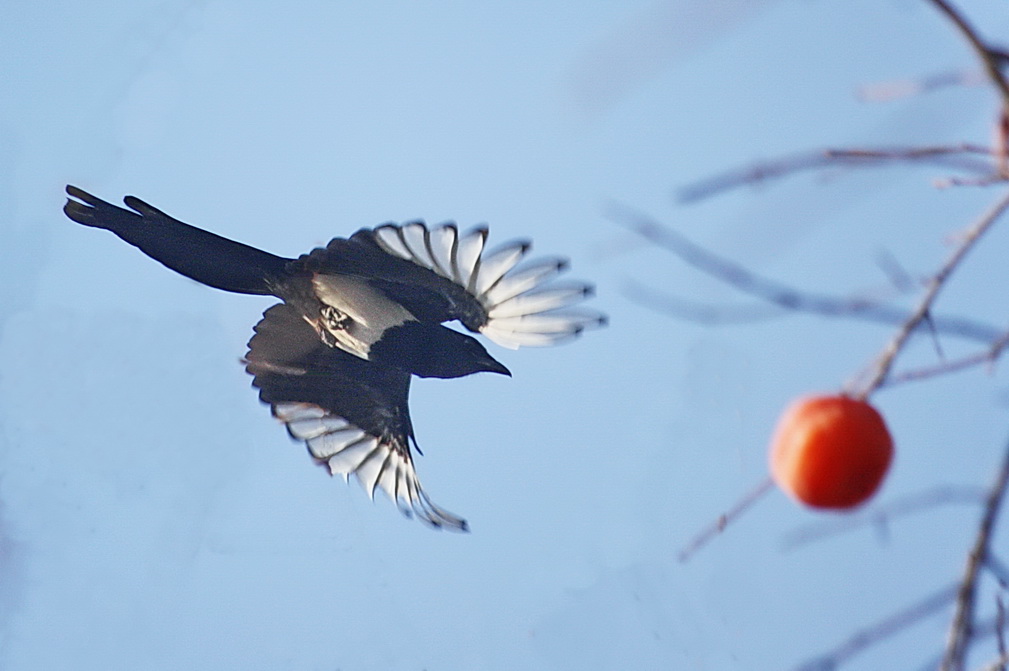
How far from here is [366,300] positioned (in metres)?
2.80

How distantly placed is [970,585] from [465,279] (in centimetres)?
199

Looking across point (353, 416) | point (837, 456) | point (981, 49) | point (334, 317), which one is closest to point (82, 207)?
point (334, 317)

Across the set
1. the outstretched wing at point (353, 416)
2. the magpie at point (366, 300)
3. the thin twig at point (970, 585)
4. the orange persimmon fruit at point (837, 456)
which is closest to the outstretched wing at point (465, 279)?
the magpie at point (366, 300)

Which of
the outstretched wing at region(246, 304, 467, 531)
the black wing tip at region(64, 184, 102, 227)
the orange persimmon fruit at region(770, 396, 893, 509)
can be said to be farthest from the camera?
the outstretched wing at region(246, 304, 467, 531)

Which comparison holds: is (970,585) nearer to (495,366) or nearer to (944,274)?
(944,274)

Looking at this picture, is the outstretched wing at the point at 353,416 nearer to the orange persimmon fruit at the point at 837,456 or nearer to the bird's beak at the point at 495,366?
the bird's beak at the point at 495,366

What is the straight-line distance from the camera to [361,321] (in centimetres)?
286

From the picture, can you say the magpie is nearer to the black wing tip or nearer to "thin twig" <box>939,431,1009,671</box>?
the black wing tip

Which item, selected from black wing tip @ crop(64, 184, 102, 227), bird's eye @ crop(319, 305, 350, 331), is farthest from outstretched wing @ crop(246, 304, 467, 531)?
black wing tip @ crop(64, 184, 102, 227)

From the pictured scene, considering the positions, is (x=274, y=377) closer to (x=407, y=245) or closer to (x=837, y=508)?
(x=407, y=245)

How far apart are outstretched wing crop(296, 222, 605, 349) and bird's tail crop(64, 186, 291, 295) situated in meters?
0.13

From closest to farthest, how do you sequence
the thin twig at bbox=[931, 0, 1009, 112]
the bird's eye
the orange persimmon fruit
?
the thin twig at bbox=[931, 0, 1009, 112], the orange persimmon fruit, the bird's eye

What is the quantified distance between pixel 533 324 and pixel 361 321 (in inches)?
17.5

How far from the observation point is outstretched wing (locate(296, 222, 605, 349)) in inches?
105
